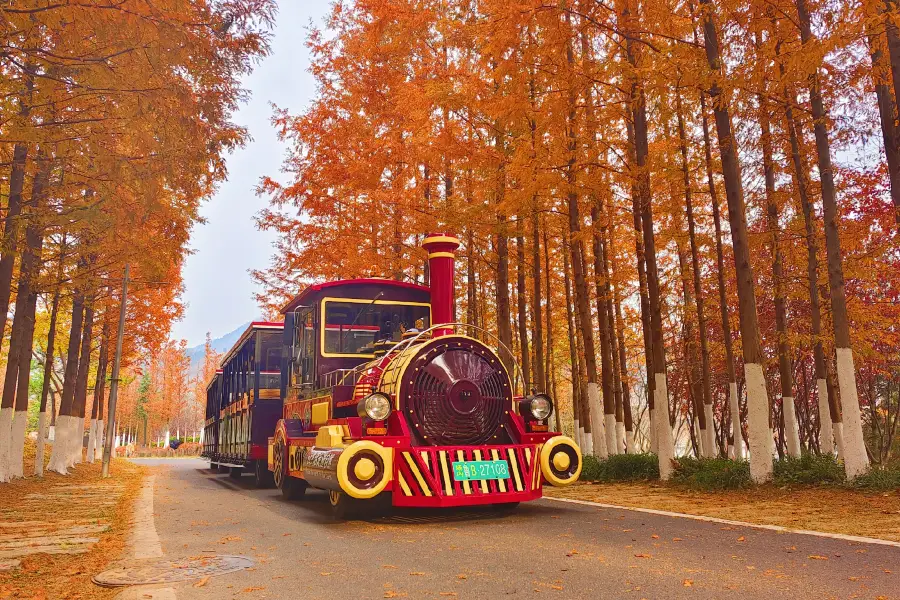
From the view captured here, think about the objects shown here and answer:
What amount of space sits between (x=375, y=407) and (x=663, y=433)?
5.78 m

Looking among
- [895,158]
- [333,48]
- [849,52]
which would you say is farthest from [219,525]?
[333,48]

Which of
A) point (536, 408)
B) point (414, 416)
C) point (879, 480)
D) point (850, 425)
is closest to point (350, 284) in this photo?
point (414, 416)

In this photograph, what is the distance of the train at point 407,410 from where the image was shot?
721 centimetres

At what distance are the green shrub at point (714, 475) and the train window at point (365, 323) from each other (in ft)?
15.2

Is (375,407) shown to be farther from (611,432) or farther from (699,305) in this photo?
(699,305)

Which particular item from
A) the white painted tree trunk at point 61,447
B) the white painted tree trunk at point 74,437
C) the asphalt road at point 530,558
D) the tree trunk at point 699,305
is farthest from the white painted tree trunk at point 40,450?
the tree trunk at point 699,305

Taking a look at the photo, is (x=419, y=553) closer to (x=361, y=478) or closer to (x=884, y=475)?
(x=361, y=478)

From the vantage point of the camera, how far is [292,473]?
366 inches

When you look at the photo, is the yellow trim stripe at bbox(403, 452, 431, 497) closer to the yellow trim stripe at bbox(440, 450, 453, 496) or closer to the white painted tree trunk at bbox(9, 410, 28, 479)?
the yellow trim stripe at bbox(440, 450, 453, 496)

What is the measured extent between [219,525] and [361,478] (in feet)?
6.56

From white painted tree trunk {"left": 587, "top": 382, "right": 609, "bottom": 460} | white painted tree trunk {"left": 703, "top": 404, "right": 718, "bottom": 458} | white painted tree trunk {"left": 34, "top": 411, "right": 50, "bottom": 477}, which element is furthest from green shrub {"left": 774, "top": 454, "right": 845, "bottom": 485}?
white painted tree trunk {"left": 34, "top": 411, "right": 50, "bottom": 477}

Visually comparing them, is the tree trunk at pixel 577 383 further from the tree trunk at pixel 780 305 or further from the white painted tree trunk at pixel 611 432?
the tree trunk at pixel 780 305

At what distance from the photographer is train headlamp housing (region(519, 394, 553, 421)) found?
8.37m

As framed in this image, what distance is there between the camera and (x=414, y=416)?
7.66 m
